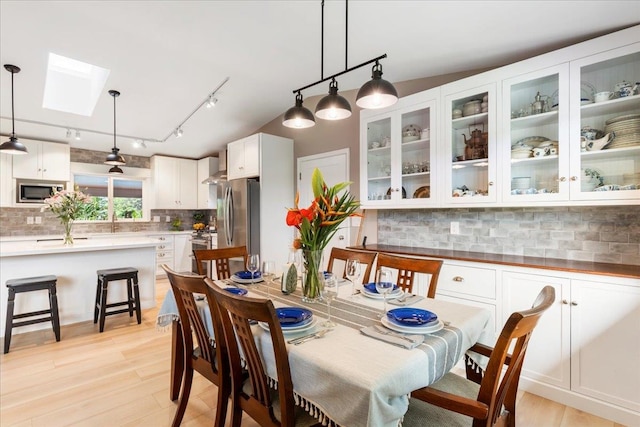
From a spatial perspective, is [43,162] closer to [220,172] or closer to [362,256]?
[220,172]

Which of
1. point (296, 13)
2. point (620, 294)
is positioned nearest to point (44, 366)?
point (296, 13)

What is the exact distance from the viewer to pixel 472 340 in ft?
4.57

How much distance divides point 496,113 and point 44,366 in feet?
14.1

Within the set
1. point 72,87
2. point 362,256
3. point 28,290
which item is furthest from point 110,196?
point 362,256

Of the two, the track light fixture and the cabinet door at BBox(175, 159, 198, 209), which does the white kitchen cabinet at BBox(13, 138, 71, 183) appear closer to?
the cabinet door at BBox(175, 159, 198, 209)

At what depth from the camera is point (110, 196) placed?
5879 mm

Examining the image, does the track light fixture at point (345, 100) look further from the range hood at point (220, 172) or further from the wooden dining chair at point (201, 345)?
the range hood at point (220, 172)

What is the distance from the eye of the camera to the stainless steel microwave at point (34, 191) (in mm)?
4742

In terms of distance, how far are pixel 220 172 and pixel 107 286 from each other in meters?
2.49

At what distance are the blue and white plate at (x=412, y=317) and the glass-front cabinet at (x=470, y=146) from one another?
160 cm

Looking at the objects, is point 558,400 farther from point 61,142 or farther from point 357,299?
point 61,142

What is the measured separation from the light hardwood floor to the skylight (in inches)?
109

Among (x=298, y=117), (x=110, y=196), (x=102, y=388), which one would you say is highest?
(x=298, y=117)

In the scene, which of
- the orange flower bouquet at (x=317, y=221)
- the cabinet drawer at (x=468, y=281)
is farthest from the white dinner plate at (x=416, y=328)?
the cabinet drawer at (x=468, y=281)
